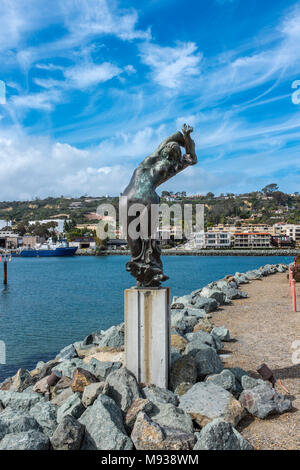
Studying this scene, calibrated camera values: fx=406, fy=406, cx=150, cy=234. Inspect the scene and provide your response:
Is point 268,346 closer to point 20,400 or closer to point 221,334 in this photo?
point 221,334

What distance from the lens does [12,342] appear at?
1389 centimetres

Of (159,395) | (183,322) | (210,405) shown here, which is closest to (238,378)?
(210,405)

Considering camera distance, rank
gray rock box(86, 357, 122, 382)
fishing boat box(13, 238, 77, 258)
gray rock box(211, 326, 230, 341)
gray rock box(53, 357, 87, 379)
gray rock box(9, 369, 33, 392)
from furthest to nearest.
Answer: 1. fishing boat box(13, 238, 77, 258)
2. gray rock box(211, 326, 230, 341)
3. gray rock box(9, 369, 33, 392)
4. gray rock box(53, 357, 87, 379)
5. gray rock box(86, 357, 122, 382)

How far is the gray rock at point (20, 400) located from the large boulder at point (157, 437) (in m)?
1.84

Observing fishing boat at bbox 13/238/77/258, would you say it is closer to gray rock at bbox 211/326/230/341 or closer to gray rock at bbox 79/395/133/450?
gray rock at bbox 211/326/230/341

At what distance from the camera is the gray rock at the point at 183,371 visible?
5.39m

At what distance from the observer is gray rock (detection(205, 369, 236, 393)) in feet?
17.0

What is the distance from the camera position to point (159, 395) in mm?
4844

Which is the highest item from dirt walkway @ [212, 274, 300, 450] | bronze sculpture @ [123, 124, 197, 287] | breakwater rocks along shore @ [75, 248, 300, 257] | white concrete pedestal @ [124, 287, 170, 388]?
bronze sculpture @ [123, 124, 197, 287]

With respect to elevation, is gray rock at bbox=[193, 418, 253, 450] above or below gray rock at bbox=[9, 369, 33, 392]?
above

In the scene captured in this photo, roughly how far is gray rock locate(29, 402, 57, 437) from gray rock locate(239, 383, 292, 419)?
Result: 2211 mm

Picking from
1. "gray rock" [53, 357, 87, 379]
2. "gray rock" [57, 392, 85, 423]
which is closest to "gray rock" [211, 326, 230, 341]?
"gray rock" [53, 357, 87, 379]

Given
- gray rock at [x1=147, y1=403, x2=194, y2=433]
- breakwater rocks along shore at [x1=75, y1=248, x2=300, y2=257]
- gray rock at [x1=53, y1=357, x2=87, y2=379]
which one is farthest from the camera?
breakwater rocks along shore at [x1=75, y1=248, x2=300, y2=257]
